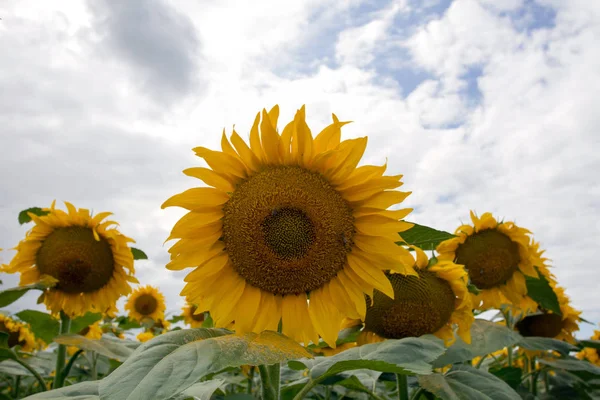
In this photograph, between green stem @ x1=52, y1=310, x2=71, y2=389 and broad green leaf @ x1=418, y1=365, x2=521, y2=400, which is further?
green stem @ x1=52, y1=310, x2=71, y2=389

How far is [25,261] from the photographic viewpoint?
16.2 ft

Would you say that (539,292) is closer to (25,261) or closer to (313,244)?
(313,244)

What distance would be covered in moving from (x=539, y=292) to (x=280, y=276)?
347 centimetres

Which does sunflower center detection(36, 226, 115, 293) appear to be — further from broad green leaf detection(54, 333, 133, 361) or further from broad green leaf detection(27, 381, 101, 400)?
broad green leaf detection(27, 381, 101, 400)

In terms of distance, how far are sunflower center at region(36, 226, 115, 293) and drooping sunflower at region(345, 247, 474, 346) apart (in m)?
2.56

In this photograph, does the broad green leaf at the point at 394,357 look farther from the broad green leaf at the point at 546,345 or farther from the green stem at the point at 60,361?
the green stem at the point at 60,361

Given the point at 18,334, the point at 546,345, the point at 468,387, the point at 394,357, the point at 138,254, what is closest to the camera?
the point at 394,357

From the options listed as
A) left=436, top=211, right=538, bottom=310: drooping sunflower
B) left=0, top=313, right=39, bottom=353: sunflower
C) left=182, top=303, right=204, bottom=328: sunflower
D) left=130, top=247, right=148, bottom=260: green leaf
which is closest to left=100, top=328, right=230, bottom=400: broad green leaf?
left=130, top=247, right=148, bottom=260: green leaf

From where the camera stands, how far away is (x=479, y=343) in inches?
137

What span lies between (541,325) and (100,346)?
4.89 meters

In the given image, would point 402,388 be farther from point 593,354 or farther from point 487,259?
point 593,354

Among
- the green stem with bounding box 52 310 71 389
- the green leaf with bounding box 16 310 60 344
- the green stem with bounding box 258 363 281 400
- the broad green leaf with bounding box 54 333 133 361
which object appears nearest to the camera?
the green stem with bounding box 258 363 281 400

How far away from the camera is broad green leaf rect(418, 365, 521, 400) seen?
2787mm

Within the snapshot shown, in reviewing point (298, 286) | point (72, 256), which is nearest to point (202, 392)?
point (298, 286)
